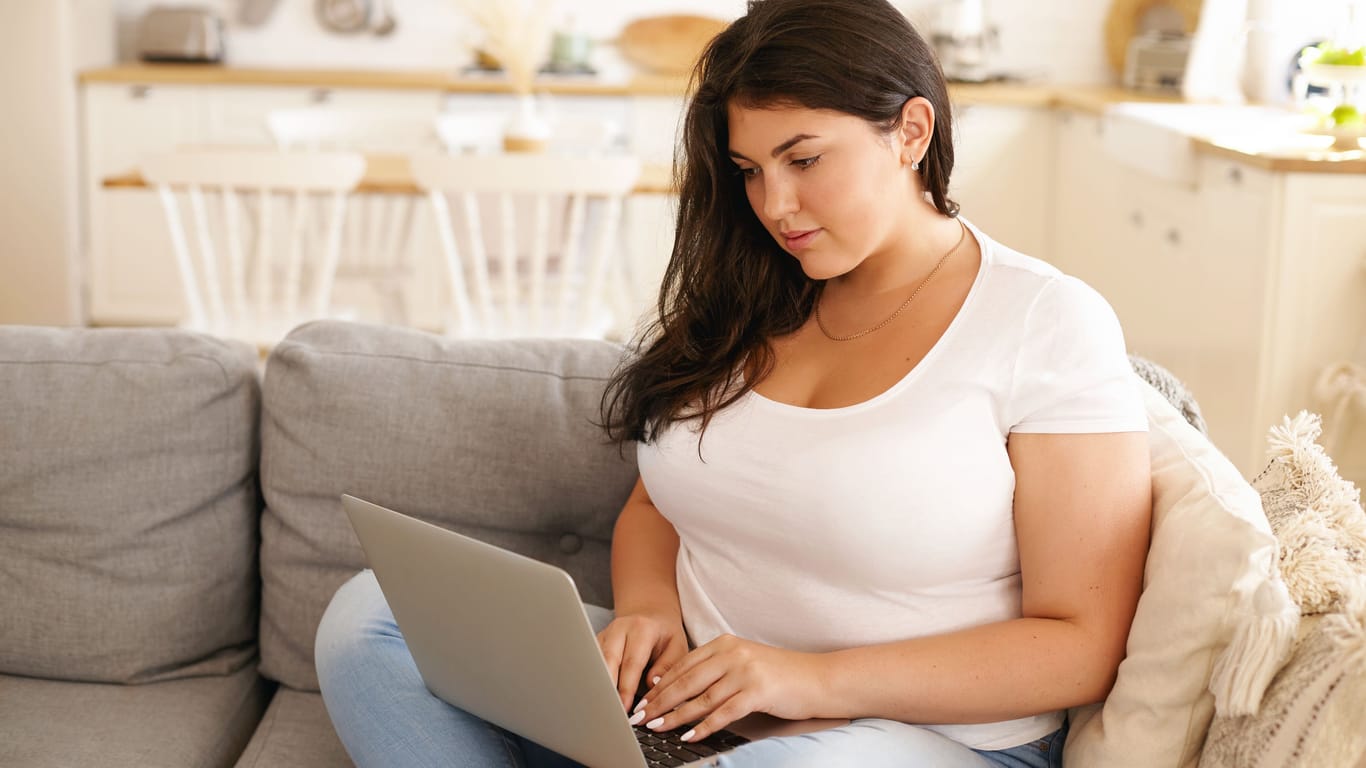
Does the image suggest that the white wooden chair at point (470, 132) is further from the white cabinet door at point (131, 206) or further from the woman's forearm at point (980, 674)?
the woman's forearm at point (980, 674)

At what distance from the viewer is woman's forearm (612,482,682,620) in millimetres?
1391

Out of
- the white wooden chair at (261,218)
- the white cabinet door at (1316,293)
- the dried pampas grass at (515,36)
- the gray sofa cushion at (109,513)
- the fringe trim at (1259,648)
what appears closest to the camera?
the fringe trim at (1259,648)

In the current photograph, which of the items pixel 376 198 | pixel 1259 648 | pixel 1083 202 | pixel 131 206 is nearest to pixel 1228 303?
pixel 1083 202

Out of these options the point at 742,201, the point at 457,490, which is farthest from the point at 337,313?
the point at 742,201

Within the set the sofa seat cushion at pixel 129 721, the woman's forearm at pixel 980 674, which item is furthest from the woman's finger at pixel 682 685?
the sofa seat cushion at pixel 129 721

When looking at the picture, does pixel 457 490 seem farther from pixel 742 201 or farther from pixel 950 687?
pixel 950 687

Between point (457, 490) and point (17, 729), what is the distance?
53 centimetres

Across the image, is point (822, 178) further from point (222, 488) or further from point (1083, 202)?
point (1083, 202)

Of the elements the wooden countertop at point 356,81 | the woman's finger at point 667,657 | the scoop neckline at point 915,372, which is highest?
the wooden countertop at point 356,81

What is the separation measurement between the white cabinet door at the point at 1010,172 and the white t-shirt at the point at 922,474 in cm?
340

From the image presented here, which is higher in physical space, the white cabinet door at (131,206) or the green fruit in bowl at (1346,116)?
the green fruit in bowl at (1346,116)

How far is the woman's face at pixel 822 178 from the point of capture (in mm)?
1258

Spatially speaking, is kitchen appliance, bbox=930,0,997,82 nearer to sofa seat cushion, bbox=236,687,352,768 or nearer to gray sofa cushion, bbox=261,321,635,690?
gray sofa cushion, bbox=261,321,635,690

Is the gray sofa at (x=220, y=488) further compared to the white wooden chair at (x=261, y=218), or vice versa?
the white wooden chair at (x=261, y=218)
